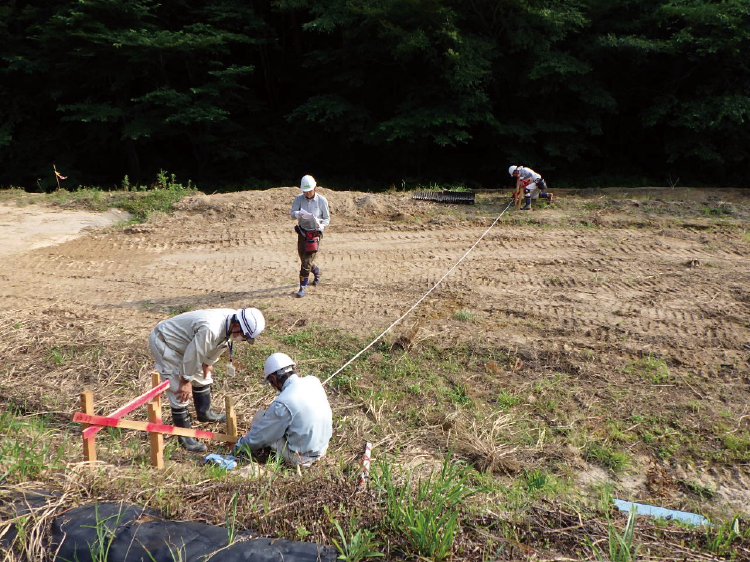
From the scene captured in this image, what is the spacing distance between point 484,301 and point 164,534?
595 cm

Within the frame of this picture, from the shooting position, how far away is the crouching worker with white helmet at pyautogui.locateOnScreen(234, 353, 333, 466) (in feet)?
14.7

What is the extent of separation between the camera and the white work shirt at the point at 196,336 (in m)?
5.01

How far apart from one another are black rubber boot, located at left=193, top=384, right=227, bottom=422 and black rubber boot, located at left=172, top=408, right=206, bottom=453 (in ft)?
0.56

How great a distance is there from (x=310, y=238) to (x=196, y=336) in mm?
3541

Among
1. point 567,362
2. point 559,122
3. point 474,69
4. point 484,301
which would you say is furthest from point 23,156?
point 567,362

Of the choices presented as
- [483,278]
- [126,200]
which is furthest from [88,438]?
[126,200]

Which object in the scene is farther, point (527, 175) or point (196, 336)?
point (527, 175)

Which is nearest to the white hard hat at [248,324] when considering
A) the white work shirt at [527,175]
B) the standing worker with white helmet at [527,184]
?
the standing worker with white helmet at [527,184]

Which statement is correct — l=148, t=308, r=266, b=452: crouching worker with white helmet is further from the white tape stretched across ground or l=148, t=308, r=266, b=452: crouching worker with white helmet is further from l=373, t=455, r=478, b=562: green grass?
l=373, t=455, r=478, b=562: green grass

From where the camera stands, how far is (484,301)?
8383 millimetres

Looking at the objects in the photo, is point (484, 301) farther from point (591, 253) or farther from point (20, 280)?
point (20, 280)

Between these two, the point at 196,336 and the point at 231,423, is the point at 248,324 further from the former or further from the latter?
the point at 231,423

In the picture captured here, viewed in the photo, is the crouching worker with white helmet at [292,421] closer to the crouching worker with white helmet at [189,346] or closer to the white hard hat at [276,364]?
the white hard hat at [276,364]

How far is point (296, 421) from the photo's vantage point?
448 centimetres
